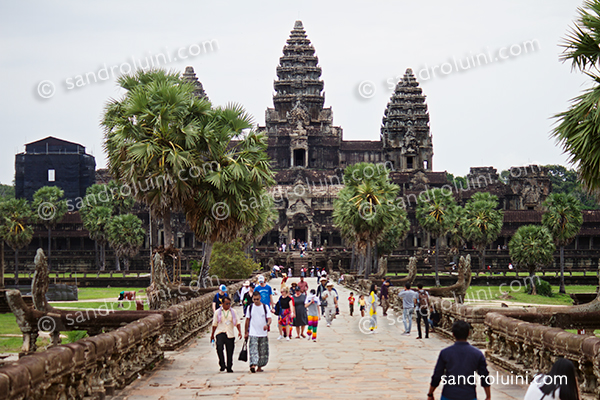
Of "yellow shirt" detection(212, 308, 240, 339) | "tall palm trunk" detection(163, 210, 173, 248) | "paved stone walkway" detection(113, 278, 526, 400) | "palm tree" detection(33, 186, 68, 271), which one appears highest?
"palm tree" detection(33, 186, 68, 271)

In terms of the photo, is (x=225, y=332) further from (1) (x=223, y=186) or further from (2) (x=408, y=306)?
(1) (x=223, y=186)

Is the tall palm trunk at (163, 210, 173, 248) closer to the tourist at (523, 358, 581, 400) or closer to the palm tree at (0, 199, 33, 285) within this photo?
the tourist at (523, 358, 581, 400)

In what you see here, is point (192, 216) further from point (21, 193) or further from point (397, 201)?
point (21, 193)

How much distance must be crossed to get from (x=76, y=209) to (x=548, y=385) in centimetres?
9686

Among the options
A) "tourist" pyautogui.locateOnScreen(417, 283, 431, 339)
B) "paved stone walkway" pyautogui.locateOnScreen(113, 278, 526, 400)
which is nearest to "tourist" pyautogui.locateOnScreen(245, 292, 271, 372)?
"paved stone walkway" pyautogui.locateOnScreen(113, 278, 526, 400)

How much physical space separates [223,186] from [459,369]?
1644 centimetres

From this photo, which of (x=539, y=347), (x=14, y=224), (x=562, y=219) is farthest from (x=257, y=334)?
(x=14, y=224)

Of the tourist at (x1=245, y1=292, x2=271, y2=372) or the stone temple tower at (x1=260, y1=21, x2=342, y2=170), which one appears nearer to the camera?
the tourist at (x1=245, y1=292, x2=271, y2=372)

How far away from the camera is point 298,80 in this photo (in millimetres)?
106188

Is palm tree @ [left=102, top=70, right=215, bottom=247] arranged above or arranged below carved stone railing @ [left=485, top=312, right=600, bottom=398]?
above

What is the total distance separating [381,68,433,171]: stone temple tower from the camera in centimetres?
10581

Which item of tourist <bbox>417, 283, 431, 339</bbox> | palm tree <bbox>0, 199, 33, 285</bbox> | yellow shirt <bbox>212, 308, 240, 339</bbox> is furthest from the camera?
palm tree <bbox>0, 199, 33, 285</bbox>

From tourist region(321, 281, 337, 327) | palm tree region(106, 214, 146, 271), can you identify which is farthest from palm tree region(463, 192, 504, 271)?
tourist region(321, 281, 337, 327)

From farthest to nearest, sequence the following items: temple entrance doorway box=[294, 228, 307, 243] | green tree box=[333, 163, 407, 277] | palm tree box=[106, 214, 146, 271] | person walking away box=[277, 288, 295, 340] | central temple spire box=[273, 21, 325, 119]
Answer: central temple spire box=[273, 21, 325, 119] < temple entrance doorway box=[294, 228, 307, 243] < palm tree box=[106, 214, 146, 271] < green tree box=[333, 163, 407, 277] < person walking away box=[277, 288, 295, 340]
